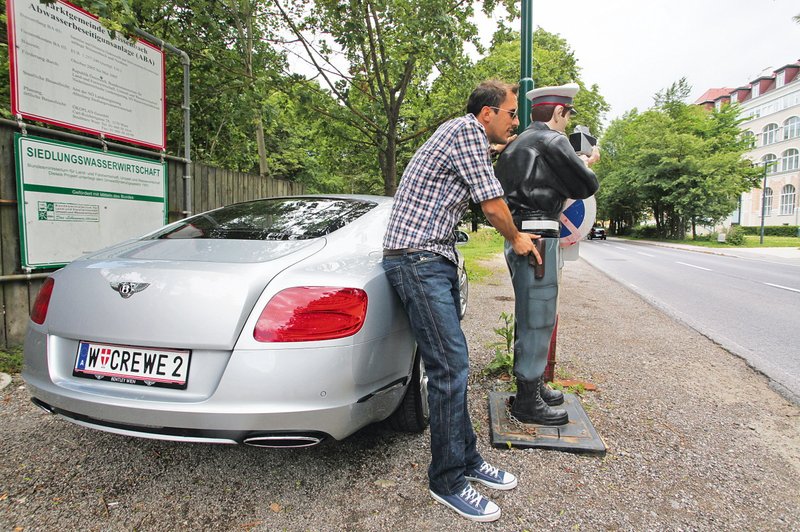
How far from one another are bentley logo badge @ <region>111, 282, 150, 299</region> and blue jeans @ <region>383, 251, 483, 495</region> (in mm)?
1030

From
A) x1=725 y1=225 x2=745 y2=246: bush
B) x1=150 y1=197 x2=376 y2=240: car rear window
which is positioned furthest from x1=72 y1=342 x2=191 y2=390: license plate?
x1=725 y1=225 x2=745 y2=246: bush

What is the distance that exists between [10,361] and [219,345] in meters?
3.02

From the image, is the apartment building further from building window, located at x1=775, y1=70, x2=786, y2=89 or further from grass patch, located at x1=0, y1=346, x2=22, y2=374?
grass patch, located at x1=0, y1=346, x2=22, y2=374

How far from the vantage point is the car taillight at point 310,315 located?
182 centimetres

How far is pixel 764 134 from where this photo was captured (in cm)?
4772

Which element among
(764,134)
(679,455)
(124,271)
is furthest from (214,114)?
(764,134)

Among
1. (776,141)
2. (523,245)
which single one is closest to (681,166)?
(776,141)

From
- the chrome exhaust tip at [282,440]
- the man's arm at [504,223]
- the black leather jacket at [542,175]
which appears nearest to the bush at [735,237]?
the black leather jacket at [542,175]

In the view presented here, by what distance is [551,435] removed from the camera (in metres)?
2.61

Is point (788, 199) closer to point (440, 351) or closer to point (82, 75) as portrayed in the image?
point (440, 351)

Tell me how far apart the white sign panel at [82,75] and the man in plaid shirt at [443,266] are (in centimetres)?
354

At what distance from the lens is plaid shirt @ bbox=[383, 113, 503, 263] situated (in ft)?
6.42

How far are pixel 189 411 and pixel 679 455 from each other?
2456 millimetres

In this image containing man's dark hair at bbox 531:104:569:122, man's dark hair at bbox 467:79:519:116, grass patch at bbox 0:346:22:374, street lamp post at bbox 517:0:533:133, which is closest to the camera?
man's dark hair at bbox 467:79:519:116
